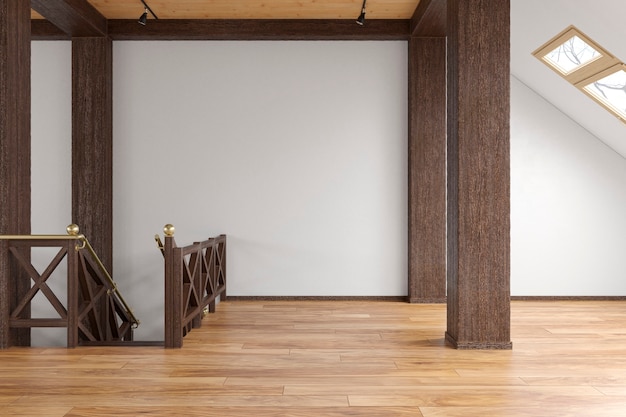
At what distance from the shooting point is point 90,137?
20.1 ft

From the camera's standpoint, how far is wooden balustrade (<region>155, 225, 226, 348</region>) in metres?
4.20

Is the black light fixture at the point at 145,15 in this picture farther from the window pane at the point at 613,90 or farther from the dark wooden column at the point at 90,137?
the window pane at the point at 613,90

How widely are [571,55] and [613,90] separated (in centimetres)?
43

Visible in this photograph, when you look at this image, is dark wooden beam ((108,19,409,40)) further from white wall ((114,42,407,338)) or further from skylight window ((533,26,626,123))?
skylight window ((533,26,626,123))

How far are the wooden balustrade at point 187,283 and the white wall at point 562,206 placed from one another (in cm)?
285

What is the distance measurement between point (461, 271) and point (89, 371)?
87.1 inches

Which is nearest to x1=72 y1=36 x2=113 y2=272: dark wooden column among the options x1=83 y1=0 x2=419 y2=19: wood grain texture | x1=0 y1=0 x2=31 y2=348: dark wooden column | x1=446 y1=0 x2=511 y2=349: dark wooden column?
x1=83 y1=0 x2=419 y2=19: wood grain texture

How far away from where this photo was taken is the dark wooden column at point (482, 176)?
4098mm

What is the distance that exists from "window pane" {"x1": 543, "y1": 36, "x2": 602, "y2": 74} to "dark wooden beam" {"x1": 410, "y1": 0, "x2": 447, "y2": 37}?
0.94m

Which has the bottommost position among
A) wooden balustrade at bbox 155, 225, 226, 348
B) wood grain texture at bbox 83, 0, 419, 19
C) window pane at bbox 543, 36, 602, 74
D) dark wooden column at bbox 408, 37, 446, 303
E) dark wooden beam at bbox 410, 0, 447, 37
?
wooden balustrade at bbox 155, 225, 226, 348

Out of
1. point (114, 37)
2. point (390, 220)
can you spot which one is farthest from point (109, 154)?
point (390, 220)

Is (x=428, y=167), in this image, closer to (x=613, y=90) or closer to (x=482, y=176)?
(x=613, y=90)

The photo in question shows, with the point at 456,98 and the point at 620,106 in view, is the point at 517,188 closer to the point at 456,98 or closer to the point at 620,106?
the point at 620,106

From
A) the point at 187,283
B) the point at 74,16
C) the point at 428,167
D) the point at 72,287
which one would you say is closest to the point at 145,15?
the point at 74,16
